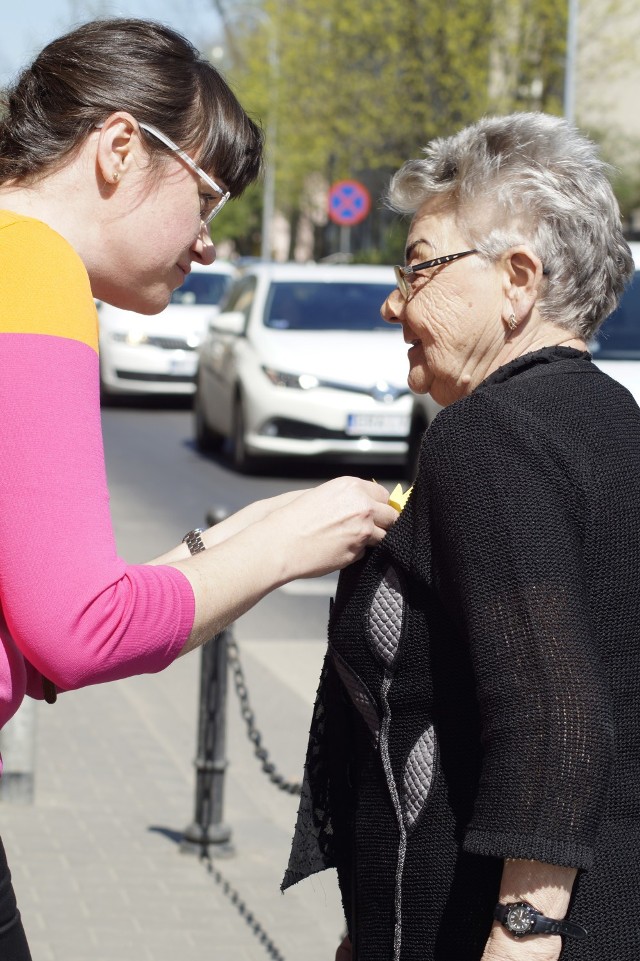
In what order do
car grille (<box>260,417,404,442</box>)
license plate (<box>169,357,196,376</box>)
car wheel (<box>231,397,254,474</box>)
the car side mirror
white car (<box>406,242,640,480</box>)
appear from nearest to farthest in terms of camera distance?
white car (<box>406,242,640,480</box>), car grille (<box>260,417,404,442</box>), car wheel (<box>231,397,254,474</box>), the car side mirror, license plate (<box>169,357,196,376</box>)

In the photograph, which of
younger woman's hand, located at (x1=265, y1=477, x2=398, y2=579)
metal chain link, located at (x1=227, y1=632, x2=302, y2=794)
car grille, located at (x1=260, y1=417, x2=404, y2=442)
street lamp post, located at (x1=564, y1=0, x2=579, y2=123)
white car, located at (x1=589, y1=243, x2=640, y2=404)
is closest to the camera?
younger woman's hand, located at (x1=265, y1=477, x2=398, y2=579)

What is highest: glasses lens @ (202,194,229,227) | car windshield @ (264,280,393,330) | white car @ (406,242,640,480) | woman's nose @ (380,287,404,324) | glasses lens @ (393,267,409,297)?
glasses lens @ (202,194,229,227)

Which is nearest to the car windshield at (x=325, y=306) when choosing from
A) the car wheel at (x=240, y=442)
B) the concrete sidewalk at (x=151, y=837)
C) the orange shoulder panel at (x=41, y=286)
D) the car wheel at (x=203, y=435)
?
the car wheel at (x=240, y=442)

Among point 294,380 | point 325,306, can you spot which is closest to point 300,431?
point 294,380

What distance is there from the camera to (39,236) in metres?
1.90

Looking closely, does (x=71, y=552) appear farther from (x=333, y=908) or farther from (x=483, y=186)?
(x=333, y=908)

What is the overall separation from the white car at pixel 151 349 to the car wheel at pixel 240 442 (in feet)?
17.0

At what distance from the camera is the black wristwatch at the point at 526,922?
A: 1.85m

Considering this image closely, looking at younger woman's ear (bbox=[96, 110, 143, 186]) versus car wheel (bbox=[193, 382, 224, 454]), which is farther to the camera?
car wheel (bbox=[193, 382, 224, 454])

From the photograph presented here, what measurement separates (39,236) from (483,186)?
2.24 ft

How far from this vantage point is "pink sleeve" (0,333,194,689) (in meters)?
1.76

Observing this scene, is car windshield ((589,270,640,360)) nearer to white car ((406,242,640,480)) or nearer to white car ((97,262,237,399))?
white car ((406,242,640,480))

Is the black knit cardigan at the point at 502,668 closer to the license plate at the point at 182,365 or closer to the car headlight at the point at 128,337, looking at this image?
the car headlight at the point at 128,337

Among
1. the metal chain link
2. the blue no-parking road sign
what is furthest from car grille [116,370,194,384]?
the metal chain link
